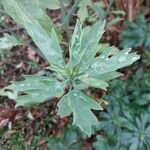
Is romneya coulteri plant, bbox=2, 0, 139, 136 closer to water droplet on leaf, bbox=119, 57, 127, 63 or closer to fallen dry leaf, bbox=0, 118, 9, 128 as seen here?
water droplet on leaf, bbox=119, 57, 127, 63

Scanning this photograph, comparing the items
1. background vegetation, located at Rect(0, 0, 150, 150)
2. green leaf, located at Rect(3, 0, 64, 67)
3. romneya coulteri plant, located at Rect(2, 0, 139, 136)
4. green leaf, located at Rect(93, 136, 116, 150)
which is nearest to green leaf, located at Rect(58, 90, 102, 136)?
romneya coulteri plant, located at Rect(2, 0, 139, 136)

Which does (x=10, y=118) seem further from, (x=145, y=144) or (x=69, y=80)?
(x=69, y=80)

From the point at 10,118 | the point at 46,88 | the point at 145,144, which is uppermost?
the point at 10,118

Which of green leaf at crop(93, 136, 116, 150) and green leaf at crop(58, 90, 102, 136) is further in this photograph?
green leaf at crop(93, 136, 116, 150)

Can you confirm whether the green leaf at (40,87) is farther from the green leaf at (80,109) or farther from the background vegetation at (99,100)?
the background vegetation at (99,100)

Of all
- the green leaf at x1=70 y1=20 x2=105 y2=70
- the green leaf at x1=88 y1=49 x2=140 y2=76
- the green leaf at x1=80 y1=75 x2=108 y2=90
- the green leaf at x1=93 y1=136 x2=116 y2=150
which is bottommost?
the green leaf at x1=93 y1=136 x2=116 y2=150

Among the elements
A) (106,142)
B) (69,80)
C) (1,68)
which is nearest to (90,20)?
(1,68)
